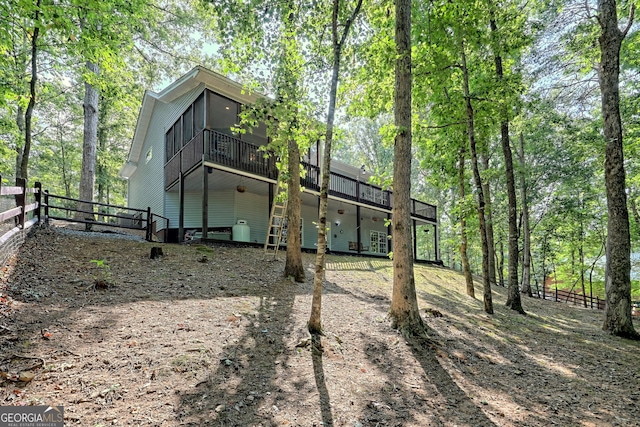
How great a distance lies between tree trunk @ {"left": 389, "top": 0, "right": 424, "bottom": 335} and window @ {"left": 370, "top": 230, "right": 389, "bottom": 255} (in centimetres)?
1483

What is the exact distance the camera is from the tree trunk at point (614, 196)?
6.79m

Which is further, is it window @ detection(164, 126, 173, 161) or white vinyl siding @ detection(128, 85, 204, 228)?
window @ detection(164, 126, 173, 161)

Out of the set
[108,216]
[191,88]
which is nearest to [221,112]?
[191,88]

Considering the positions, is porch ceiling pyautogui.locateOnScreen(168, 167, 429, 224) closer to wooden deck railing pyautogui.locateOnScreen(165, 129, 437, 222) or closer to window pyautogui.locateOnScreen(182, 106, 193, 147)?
wooden deck railing pyautogui.locateOnScreen(165, 129, 437, 222)

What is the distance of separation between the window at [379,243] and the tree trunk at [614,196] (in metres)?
13.3

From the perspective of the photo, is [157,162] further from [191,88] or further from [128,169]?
[128,169]

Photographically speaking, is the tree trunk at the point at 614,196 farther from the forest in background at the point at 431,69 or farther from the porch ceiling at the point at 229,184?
the porch ceiling at the point at 229,184

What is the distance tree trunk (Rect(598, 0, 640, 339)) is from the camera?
6.79m

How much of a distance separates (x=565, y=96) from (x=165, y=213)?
16.1m

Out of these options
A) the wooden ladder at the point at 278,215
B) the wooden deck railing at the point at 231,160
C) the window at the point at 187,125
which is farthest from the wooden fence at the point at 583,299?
the window at the point at 187,125

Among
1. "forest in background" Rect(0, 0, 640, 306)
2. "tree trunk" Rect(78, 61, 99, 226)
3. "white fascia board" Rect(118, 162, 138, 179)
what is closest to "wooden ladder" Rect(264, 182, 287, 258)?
"forest in background" Rect(0, 0, 640, 306)

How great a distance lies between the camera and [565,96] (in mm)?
10883

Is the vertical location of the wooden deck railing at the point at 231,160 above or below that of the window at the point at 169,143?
below

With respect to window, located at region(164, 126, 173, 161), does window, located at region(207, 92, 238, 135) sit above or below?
above
